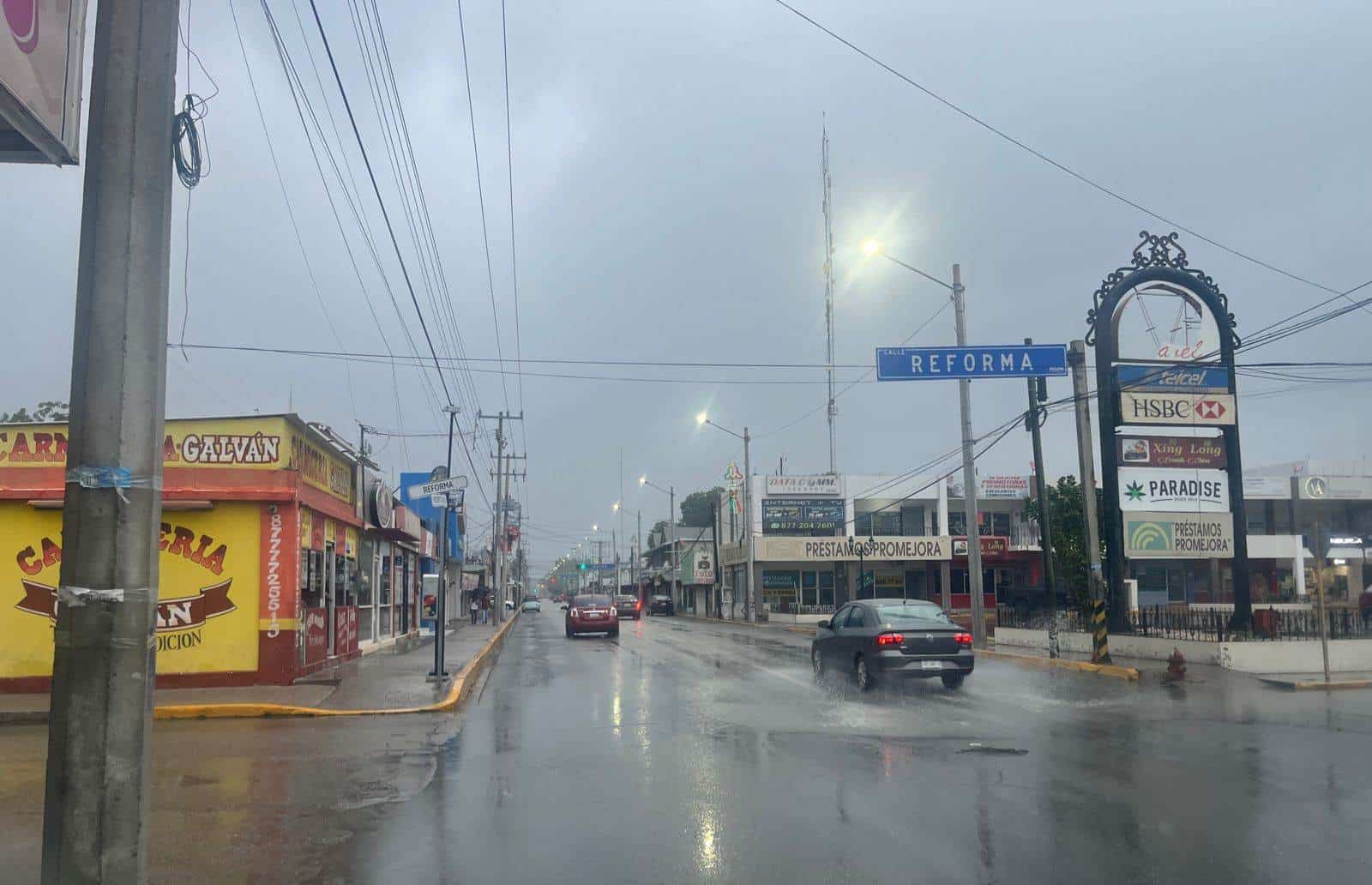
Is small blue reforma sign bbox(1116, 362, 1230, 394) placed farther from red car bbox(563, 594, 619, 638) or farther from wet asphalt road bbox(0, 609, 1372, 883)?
red car bbox(563, 594, 619, 638)

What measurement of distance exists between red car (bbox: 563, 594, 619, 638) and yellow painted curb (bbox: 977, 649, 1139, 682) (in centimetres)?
1447

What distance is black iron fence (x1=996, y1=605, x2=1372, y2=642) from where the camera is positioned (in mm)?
22547

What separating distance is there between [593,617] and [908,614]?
831 inches

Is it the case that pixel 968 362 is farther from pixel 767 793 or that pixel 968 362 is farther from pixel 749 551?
pixel 749 551

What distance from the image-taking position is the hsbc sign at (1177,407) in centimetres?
2469

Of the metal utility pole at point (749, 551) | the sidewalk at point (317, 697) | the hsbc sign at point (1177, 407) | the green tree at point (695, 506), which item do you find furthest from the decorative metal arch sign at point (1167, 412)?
the green tree at point (695, 506)

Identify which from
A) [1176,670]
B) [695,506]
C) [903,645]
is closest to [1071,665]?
[1176,670]

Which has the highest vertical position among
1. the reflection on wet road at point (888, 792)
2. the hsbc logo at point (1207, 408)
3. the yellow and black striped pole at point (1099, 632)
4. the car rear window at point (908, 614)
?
the hsbc logo at point (1207, 408)

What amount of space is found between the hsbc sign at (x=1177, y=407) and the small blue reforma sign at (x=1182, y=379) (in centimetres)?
14

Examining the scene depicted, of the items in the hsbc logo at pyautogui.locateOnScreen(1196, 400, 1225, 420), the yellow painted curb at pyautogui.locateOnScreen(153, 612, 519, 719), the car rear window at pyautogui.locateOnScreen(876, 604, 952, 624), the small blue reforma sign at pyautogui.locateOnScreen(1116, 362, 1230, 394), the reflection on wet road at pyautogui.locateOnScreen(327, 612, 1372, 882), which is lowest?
the reflection on wet road at pyautogui.locateOnScreen(327, 612, 1372, 882)

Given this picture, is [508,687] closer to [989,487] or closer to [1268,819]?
[1268,819]

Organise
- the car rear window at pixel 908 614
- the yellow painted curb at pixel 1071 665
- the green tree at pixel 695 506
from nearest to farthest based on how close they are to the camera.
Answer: the car rear window at pixel 908 614 < the yellow painted curb at pixel 1071 665 < the green tree at pixel 695 506

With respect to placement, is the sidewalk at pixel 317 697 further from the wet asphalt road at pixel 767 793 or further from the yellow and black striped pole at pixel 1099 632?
the yellow and black striped pole at pixel 1099 632

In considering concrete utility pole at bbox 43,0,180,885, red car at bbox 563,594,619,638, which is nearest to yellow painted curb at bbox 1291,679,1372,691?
concrete utility pole at bbox 43,0,180,885
